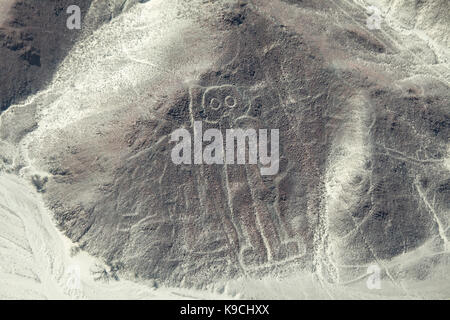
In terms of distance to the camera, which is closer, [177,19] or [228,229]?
[228,229]

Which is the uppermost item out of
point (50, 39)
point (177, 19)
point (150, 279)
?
point (177, 19)

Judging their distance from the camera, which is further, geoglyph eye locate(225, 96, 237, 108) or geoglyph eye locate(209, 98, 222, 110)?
geoglyph eye locate(225, 96, 237, 108)

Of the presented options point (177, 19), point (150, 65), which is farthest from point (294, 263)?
point (177, 19)

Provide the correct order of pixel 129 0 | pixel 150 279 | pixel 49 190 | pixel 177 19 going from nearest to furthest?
pixel 150 279 < pixel 49 190 < pixel 177 19 < pixel 129 0

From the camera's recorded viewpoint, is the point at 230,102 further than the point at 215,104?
Yes

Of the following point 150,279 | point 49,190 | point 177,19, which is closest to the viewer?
point 150,279

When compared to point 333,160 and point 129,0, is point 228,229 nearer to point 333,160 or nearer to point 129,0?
point 333,160

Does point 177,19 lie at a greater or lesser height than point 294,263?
greater

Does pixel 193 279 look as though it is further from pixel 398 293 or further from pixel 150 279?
pixel 398 293

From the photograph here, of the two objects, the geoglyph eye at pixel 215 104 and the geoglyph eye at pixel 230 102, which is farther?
the geoglyph eye at pixel 230 102
